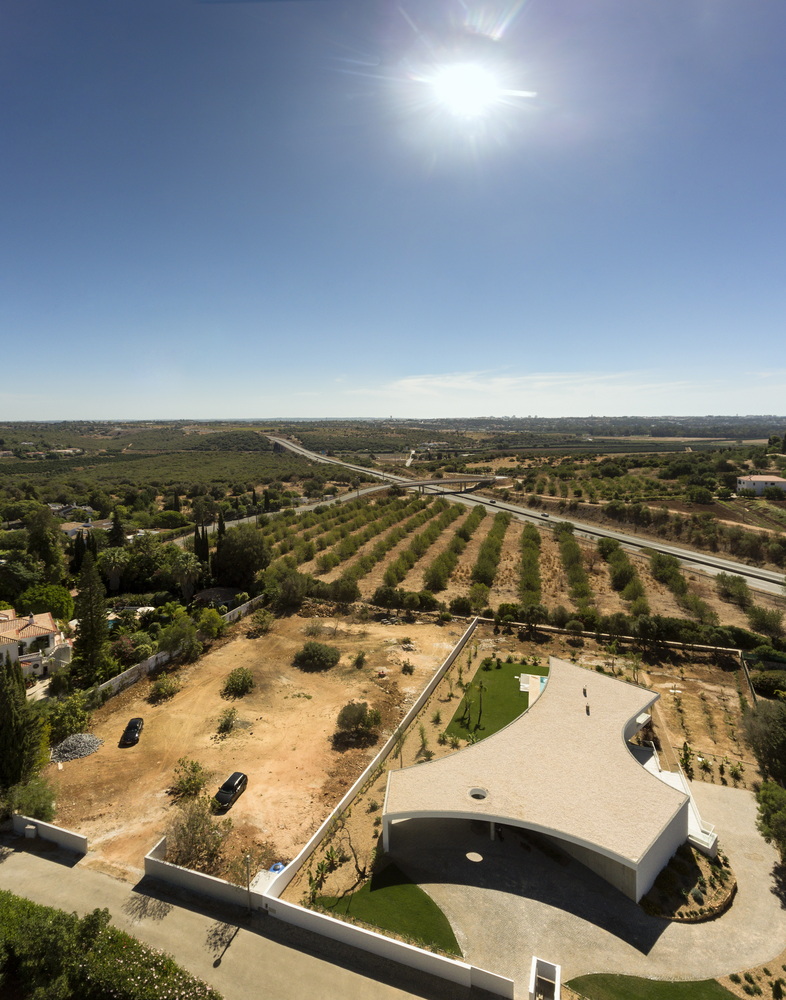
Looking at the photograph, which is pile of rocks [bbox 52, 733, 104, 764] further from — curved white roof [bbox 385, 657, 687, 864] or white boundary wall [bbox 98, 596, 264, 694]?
curved white roof [bbox 385, 657, 687, 864]

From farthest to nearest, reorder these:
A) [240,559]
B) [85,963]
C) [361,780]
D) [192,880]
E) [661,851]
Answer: [240,559]
[361,780]
[661,851]
[192,880]
[85,963]

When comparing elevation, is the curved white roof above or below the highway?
above

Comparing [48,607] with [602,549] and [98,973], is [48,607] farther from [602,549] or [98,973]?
[602,549]

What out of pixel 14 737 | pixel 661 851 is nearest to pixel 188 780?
pixel 14 737

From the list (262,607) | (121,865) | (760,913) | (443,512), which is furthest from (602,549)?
(121,865)

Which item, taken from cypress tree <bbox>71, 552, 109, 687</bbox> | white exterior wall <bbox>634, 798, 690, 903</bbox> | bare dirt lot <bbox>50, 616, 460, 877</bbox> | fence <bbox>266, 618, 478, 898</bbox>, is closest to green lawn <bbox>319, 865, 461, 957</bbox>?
fence <bbox>266, 618, 478, 898</bbox>

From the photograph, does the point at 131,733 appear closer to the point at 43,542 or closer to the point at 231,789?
the point at 231,789

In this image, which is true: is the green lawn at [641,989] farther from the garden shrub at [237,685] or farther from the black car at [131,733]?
the black car at [131,733]
